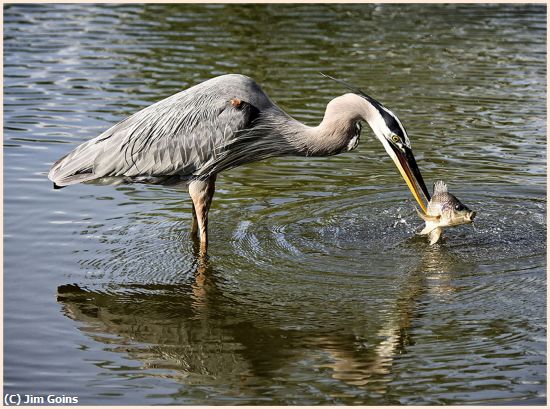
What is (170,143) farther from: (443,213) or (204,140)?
(443,213)

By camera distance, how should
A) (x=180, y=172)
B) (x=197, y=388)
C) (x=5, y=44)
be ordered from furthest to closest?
(x=5, y=44) < (x=180, y=172) < (x=197, y=388)

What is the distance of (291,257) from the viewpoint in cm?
780

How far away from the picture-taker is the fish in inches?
309

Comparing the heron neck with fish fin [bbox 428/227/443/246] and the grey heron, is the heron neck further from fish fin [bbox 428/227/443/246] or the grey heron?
fish fin [bbox 428/227/443/246]

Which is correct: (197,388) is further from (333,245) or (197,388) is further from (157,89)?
(157,89)

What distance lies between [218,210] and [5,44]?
28.6 feet

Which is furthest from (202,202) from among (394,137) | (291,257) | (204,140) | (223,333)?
(223,333)

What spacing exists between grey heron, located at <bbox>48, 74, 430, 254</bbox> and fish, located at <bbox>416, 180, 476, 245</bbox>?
0.13 metres

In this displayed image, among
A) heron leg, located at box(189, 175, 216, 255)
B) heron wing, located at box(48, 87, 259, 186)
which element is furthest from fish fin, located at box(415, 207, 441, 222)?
heron leg, located at box(189, 175, 216, 255)

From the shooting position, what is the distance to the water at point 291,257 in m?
5.91

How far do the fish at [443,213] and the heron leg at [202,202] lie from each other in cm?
186

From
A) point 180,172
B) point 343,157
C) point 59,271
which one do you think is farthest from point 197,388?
point 343,157

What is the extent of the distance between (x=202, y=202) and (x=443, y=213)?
6.85ft

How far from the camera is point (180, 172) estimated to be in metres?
8.34
